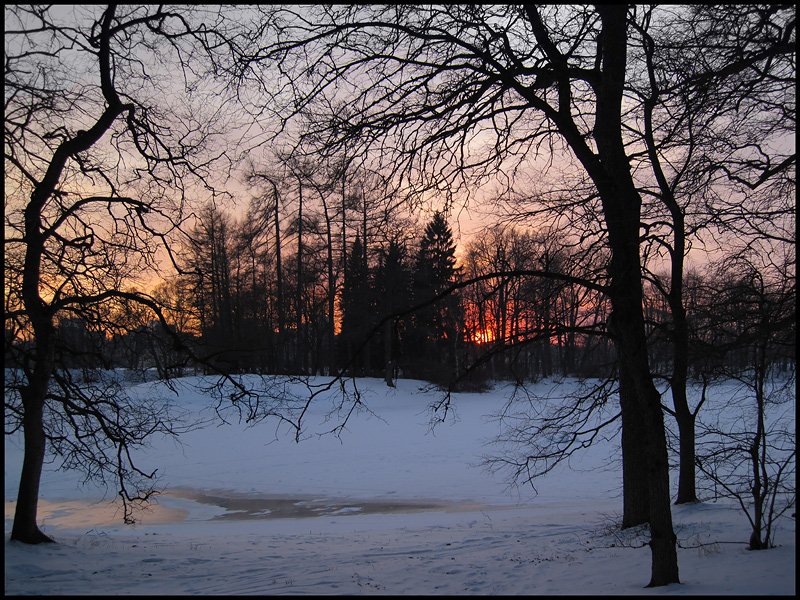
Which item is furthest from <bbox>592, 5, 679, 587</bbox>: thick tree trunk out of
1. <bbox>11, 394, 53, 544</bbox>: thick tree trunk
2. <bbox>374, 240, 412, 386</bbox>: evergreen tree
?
<bbox>374, 240, 412, 386</bbox>: evergreen tree

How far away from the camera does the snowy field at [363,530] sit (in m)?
7.25

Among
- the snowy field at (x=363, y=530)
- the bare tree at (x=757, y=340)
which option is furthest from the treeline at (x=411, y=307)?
the snowy field at (x=363, y=530)

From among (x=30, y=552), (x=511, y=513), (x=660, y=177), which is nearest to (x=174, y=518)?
(x=30, y=552)

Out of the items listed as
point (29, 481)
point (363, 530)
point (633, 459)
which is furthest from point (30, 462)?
point (633, 459)

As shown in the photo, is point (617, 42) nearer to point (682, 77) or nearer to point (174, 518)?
point (682, 77)

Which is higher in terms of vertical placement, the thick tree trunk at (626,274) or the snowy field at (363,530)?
the thick tree trunk at (626,274)

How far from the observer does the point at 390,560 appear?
9.27 m

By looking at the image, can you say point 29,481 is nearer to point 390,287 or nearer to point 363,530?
point 363,530

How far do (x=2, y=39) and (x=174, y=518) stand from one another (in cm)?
1190

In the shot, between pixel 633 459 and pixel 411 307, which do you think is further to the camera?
pixel 633 459

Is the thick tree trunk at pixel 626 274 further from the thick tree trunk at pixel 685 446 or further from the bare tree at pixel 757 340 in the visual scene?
the thick tree trunk at pixel 685 446

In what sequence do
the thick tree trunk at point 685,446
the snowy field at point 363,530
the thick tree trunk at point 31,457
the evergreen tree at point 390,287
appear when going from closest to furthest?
1. the snowy field at point 363,530
2. the thick tree trunk at point 31,457
3. the thick tree trunk at point 685,446
4. the evergreen tree at point 390,287

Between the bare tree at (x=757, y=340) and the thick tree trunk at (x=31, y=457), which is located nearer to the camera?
the bare tree at (x=757, y=340)

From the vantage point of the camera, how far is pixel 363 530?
1267cm
